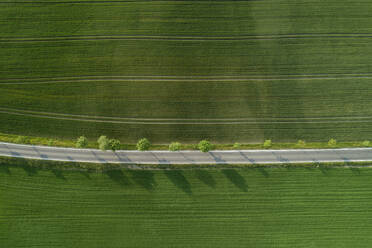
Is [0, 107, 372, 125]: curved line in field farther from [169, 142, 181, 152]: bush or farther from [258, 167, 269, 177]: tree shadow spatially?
[258, 167, 269, 177]: tree shadow

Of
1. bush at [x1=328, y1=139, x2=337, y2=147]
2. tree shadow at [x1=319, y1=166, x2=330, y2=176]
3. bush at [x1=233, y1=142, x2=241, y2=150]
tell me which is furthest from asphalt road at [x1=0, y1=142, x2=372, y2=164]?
tree shadow at [x1=319, y1=166, x2=330, y2=176]

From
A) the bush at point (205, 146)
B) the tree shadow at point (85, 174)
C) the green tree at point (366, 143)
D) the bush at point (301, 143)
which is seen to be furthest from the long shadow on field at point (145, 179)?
the green tree at point (366, 143)

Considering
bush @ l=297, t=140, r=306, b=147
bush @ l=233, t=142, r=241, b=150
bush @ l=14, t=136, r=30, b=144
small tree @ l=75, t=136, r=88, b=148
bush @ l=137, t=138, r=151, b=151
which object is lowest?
bush @ l=297, t=140, r=306, b=147

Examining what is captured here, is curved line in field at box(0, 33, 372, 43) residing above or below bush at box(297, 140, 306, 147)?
above

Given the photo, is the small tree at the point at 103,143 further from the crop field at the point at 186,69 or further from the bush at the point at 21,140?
the bush at the point at 21,140

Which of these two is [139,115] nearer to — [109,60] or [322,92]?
[109,60]

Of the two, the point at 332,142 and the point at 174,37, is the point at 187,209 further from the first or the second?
the point at 174,37
